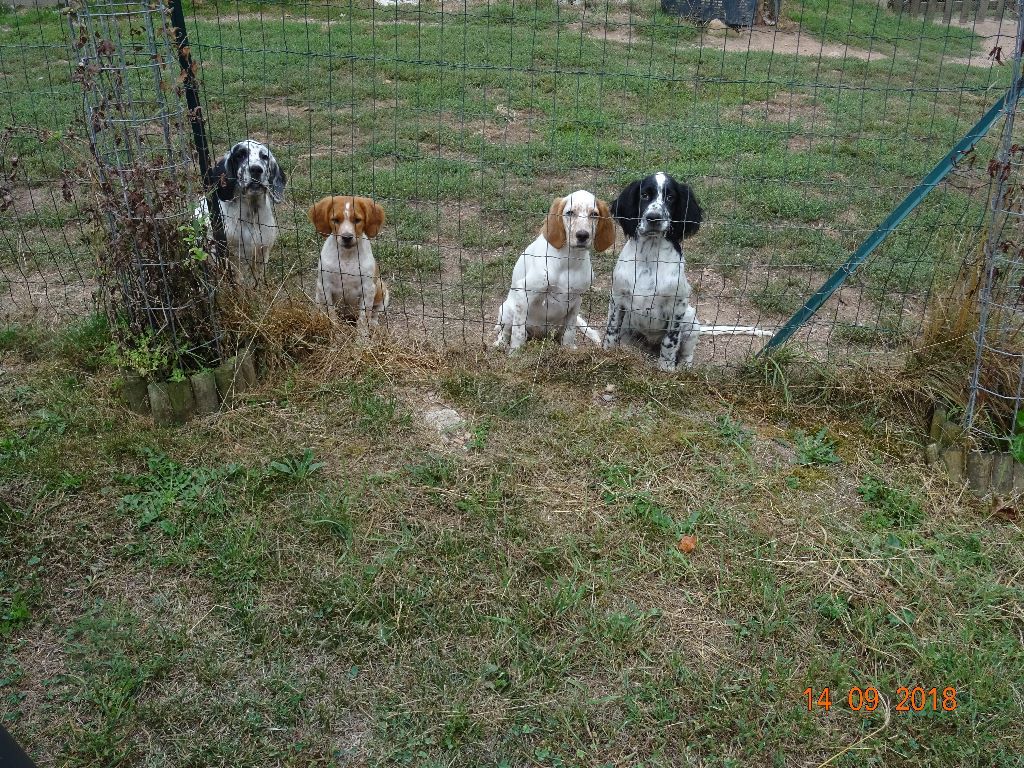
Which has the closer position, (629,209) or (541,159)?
(629,209)

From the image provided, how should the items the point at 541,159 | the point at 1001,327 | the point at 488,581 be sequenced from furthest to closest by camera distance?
1. the point at 541,159
2. the point at 1001,327
3. the point at 488,581

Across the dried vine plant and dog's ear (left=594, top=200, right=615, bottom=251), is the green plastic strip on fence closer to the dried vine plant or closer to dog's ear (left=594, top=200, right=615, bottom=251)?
dog's ear (left=594, top=200, right=615, bottom=251)

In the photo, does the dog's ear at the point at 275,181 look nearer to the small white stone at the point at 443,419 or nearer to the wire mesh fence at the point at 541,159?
the wire mesh fence at the point at 541,159

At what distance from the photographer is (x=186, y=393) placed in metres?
4.19

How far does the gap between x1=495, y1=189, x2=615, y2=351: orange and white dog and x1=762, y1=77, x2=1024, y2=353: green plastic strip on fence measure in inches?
42.9

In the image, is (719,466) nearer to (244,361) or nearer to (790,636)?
(790,636)

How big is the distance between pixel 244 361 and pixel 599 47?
362 inches

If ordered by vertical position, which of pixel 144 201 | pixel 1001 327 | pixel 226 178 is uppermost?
pixel 144 201

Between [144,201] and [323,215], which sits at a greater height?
[144,201]

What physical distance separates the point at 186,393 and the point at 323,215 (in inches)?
59.6

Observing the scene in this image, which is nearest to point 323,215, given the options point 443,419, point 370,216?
point 370,216

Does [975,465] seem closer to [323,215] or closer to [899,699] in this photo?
[899,699]

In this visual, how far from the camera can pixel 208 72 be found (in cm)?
1027

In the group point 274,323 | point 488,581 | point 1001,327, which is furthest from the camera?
point 274,323
